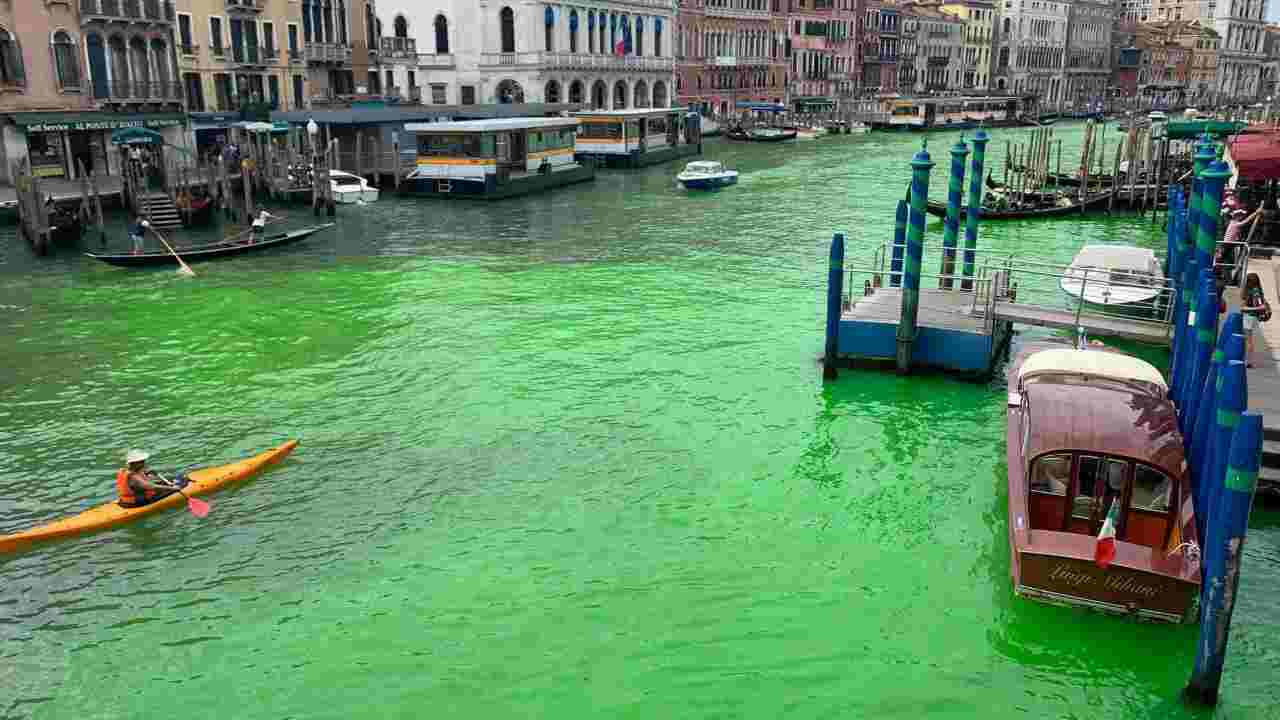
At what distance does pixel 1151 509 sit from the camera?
10180 millimetres

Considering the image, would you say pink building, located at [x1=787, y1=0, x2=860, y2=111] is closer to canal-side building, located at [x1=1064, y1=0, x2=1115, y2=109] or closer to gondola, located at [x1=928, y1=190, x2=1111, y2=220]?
canal-side building, located at [x1=1064, y1=0, x2=1115, y2=109]

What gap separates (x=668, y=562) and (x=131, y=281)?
1984 centimetres

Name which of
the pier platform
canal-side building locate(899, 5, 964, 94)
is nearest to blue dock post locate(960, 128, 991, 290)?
the pier platform

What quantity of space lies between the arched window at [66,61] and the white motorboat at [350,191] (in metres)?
9.24

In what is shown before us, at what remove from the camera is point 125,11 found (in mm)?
39375

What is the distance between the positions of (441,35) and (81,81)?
83.8 ft

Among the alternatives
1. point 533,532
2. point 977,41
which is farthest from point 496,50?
point 977,41

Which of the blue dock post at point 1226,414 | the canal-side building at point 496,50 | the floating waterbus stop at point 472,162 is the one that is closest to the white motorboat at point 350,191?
the floating waterbus stop at point 472,162

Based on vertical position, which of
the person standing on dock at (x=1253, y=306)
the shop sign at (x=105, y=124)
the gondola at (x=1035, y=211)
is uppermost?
the shop sign at (x=105, y=124)

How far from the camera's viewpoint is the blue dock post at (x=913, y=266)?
16.5 meters

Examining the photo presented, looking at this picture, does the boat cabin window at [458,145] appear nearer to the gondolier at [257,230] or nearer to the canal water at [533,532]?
the gondolier at [257,230]

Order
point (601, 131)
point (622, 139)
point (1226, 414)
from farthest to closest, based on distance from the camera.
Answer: point (601, 131) < point (622, 139) < point (1226, 414)

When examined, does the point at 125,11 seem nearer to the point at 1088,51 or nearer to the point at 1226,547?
the point at 1226,547

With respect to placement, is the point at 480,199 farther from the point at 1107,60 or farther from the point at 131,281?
the point at 1107,60
